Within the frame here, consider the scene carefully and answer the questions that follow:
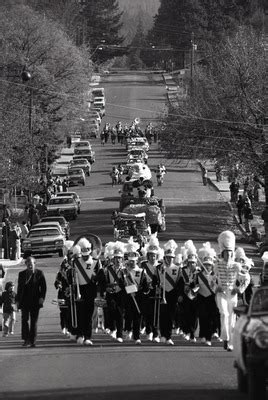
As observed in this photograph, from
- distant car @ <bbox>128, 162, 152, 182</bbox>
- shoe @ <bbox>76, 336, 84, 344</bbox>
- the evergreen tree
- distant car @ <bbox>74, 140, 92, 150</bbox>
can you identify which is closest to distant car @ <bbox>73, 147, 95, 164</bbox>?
distant car @ <bbox>74, 140, 92, 150</bbox>

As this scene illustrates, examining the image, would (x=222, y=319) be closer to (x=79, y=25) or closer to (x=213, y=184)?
→ (x=213, y=184)

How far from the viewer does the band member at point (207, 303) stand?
23.9 metres

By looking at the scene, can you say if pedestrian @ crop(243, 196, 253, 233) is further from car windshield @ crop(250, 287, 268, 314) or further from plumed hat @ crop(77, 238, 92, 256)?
car windshield @ crop(250, 287, 268, 314)

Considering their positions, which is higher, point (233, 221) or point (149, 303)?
point (149, 303)

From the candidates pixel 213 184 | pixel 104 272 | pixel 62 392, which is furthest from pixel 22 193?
pixel 62 392

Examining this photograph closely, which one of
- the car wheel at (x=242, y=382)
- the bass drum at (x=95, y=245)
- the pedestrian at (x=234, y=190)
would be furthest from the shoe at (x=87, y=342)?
the pedestrian at (x=234, y=190)

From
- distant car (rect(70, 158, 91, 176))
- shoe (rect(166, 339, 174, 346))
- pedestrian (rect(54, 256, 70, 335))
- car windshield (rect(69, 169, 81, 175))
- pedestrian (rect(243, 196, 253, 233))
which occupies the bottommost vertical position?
distant car (rect(70, 158, 91, 176))

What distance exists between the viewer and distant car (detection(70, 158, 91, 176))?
288 ft

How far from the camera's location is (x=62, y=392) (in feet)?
58.8

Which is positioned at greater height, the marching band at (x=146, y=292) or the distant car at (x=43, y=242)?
the marching band at (x=146, y=292)

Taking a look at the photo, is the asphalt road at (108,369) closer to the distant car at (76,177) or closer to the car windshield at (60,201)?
the car windshield at (60,201)

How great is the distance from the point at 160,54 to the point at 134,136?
3081 inches

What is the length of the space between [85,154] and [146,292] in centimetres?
7008

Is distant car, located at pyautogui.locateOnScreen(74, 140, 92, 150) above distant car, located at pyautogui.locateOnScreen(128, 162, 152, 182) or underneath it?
underneath
